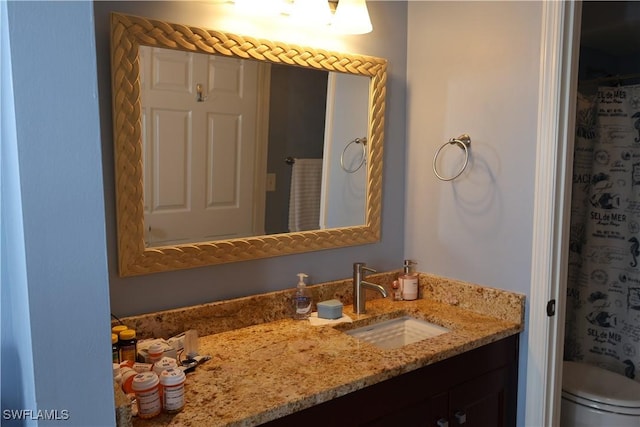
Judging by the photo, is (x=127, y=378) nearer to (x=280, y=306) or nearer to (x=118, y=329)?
(x=118, y=329)

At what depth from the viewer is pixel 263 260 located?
170 cm

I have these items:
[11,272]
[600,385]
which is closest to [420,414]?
[11,272]

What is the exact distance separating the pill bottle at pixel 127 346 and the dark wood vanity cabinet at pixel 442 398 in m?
0.41

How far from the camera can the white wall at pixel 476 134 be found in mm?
1700

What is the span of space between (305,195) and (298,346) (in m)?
0.55

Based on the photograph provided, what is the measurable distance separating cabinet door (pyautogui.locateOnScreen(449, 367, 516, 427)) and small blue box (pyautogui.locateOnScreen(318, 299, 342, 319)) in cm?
45

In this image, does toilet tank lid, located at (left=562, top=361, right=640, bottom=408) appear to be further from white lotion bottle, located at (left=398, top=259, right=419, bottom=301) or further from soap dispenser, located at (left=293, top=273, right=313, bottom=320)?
soap dispenser, located at (left=293, top=273, right=313, bottom=320)

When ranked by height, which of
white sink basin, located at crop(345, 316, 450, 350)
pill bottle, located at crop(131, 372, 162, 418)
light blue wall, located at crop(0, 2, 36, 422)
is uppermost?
light blue wall, located at crop(0, 2, 36, 422)

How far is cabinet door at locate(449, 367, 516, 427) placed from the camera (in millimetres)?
1601

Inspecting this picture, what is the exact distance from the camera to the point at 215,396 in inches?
45.8

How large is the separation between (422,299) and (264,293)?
681 mm

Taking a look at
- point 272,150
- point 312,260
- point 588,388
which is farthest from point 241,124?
point 588,388

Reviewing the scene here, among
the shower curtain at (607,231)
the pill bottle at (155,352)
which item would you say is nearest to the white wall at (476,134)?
the shower curtain at (607,231)

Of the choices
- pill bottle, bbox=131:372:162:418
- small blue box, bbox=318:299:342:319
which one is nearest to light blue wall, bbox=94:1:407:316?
small blue box, bbox=318:299:342:319
